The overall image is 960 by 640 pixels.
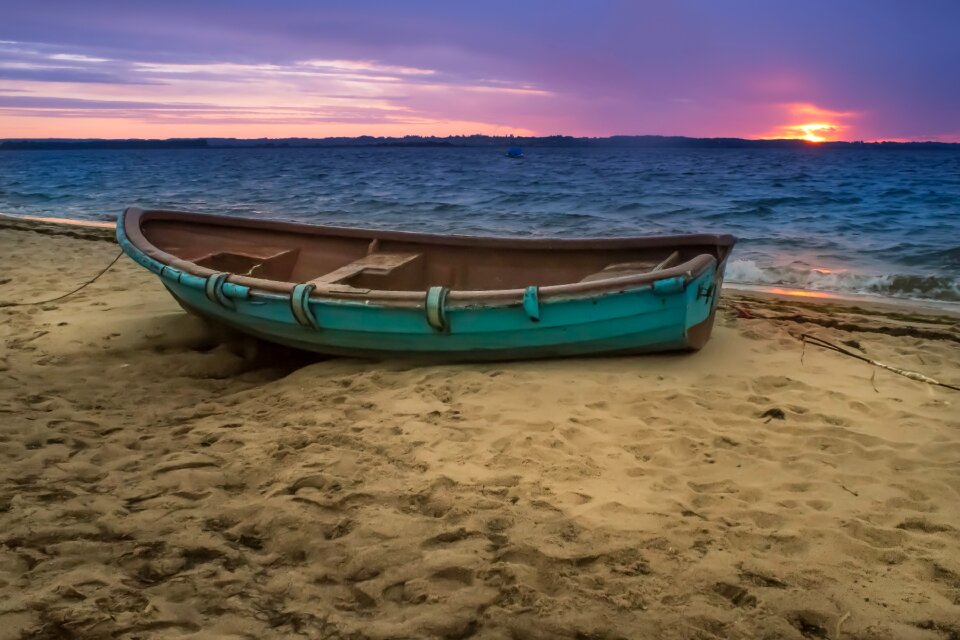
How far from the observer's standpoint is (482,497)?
312 centimetres

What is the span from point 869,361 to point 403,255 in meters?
3.90

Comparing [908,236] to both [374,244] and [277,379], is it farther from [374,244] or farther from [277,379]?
[277,379]

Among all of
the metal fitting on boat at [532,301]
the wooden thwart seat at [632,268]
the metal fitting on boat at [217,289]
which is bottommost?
the metal fitting on boat at [217,289]

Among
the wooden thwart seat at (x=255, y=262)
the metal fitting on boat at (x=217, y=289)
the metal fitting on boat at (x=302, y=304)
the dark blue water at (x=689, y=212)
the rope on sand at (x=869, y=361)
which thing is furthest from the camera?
the dark blue water at (x=689, y=212)

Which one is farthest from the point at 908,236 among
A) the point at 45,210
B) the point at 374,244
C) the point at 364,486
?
the point at 45,210

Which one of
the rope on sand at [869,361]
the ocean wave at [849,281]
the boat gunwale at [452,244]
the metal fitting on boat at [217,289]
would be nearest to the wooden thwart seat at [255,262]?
the boat gunwale at [452,244]

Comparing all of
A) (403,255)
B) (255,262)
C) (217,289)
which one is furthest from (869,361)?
(255,262)

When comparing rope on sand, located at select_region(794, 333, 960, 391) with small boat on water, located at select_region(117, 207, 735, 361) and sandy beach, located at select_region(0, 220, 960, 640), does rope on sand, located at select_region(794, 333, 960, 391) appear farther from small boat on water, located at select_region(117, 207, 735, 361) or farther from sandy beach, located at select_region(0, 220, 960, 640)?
small boat on water, located at select_region(117, 207, 735, 361)

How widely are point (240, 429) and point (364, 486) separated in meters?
1.12

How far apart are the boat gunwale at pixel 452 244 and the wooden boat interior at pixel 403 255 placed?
1 centimetres

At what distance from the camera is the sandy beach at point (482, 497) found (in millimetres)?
2324

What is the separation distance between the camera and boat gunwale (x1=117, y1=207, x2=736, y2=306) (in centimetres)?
441

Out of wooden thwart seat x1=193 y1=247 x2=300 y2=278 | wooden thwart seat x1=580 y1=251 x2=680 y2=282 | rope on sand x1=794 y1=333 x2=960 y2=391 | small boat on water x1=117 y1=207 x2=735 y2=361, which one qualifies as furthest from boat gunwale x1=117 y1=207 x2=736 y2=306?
rope on sand x1=794 y1=333 x2=960 y2=391

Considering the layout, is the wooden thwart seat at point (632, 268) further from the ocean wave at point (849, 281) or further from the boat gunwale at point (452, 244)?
the ocean wave at point (849, 281)
